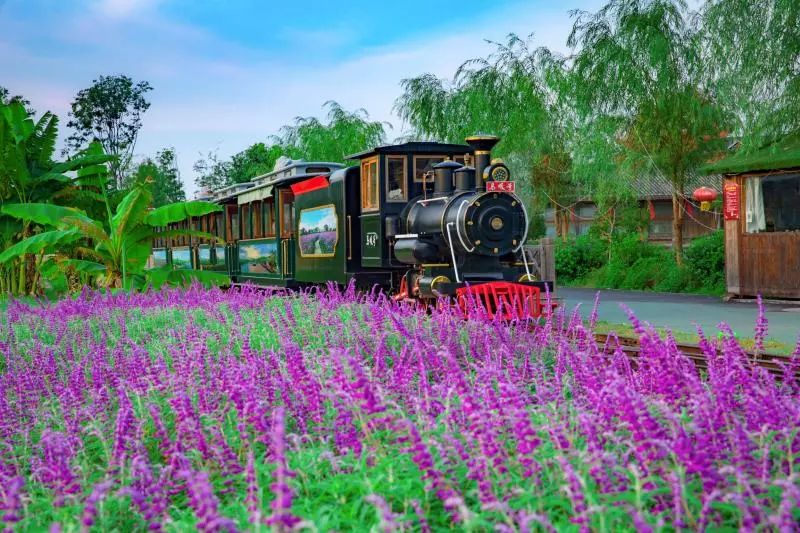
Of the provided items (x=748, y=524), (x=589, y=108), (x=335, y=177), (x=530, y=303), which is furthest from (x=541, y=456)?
(x=589, y=108)

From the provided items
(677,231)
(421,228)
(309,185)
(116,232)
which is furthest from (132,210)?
(677,231)

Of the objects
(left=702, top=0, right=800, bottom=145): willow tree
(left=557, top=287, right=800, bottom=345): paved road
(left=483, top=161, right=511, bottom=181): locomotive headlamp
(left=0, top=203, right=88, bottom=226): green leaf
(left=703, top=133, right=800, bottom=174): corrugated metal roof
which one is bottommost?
(left=557, top=287, right=800, bottom=345): paved road

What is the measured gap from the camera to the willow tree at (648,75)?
21062mm

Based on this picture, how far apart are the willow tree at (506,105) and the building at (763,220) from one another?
641 cm

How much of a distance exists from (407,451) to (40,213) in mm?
13003

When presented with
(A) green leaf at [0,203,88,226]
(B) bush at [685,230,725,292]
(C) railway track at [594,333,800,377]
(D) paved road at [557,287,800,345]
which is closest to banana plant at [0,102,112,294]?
(A) green leaf at [0,203,88,226]

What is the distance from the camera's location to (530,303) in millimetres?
11367

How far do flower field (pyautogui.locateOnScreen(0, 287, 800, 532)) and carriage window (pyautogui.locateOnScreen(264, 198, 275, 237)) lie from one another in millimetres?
11628

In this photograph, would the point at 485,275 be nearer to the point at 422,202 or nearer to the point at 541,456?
the point at 422,202

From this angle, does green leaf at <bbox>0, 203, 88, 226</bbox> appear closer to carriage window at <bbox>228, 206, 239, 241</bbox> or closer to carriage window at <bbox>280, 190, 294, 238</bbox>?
carriage window at <bbox>280, 190, 294, 238</bbox>

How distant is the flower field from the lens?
9.00ft

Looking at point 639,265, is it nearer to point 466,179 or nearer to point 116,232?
point 466,179

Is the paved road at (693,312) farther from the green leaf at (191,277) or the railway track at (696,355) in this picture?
the green leaf at (191,277)

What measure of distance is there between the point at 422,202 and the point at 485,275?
147cm
